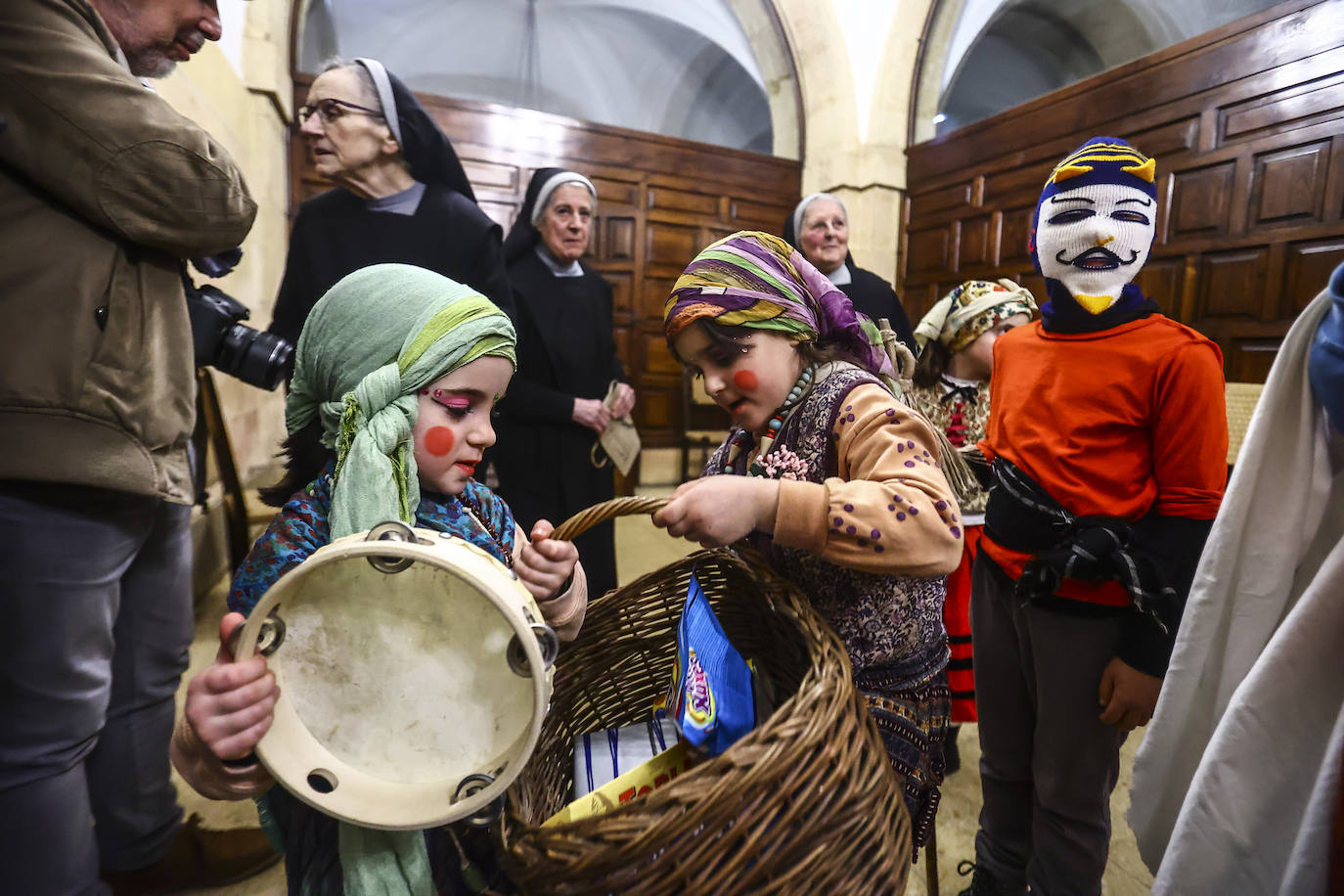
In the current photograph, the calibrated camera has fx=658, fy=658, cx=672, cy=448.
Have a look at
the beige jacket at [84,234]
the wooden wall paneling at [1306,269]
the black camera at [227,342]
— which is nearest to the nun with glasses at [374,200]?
the black camera at [227,342]

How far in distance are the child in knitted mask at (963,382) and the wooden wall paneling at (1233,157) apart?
2.44 m

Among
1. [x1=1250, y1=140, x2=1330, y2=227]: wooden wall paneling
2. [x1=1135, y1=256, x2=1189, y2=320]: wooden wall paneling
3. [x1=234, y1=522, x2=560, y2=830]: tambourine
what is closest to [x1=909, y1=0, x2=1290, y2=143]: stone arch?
[x1=1250, y1=140, x2=1330, y2=227]: wooden wall paneling

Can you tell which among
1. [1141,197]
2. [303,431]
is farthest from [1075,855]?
[303,431]

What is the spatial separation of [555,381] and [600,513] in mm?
1407

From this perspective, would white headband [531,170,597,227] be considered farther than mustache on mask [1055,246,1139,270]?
Yes

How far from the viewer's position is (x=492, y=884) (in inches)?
29.2

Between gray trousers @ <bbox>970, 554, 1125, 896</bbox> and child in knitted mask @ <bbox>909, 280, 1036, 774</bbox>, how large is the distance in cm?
40

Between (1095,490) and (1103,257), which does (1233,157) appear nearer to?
(1103,257)

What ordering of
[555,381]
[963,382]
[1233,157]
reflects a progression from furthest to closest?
1. [1233,157]
2. [555,381]
3. [963,382]

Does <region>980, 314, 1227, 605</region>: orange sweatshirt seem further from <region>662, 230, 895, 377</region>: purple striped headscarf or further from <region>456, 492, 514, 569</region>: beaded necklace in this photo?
<region>456, 492, 514, 569</region>: beaded necklace

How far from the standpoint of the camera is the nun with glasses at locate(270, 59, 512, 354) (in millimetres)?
1368

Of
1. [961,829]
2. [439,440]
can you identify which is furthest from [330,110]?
[961,829]

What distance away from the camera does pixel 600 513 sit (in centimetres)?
84

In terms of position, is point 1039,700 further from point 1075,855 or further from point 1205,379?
point 1205,379
